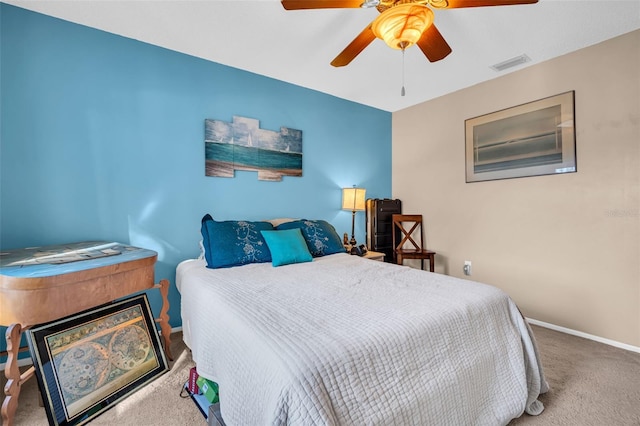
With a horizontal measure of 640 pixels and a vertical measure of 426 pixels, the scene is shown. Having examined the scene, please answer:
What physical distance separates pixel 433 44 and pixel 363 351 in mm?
1784

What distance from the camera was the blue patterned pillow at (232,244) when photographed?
221 cm

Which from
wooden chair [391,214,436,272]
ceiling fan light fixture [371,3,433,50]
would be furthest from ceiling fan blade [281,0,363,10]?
wooden chair [391,214,436,272]

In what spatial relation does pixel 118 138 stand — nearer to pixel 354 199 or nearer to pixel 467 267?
pixel 354 199

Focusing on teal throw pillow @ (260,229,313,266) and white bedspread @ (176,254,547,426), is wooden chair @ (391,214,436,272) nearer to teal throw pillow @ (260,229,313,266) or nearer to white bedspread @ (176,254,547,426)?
teal throw pillow @ (260,229,313,266)

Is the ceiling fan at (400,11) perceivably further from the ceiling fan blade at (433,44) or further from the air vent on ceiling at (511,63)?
the air vent on ceiling at (511,63)

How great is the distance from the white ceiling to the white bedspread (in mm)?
1854

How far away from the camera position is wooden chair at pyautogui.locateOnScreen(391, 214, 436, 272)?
3.44 meters

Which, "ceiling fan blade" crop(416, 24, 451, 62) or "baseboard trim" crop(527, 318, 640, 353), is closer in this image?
"ceiling fan blade" crop(416, 24, 451, 62)

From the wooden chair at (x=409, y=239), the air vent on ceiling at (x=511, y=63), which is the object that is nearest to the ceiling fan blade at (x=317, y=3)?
the air vent on ceiling at (x=511, y=63)

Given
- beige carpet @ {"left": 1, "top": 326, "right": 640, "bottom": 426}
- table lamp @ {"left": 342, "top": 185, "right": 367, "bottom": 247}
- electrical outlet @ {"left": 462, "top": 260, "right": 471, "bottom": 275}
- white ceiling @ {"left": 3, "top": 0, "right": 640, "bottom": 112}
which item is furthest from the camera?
table lamp @ {"left": 342, "top": 185, "right": 367, "bottom": 247}

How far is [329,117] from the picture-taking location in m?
3.51

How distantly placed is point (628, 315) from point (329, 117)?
3.33 metres

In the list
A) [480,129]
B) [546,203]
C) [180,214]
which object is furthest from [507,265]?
[180,214]

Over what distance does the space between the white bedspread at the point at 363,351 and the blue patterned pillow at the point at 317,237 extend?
819 millimetres
